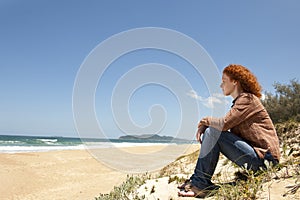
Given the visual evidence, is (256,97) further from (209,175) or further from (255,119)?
(209,175)

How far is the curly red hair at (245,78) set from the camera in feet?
10.2

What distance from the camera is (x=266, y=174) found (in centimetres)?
275

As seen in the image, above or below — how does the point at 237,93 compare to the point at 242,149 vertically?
above

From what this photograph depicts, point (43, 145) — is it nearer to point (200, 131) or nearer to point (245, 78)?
point (200, 131)

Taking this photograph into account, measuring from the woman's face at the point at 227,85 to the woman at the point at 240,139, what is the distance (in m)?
0.12

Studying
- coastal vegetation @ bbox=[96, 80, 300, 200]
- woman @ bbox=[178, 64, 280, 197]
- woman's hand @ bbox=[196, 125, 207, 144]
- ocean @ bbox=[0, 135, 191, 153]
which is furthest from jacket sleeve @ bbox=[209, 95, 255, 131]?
ocean @ bbox=[0, 135, 191, 153]

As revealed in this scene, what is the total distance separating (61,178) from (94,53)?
8.09m

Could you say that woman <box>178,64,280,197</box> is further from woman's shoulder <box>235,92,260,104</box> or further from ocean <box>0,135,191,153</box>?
ocean <box>0,135,191,153</box>

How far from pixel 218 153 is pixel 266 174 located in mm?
539

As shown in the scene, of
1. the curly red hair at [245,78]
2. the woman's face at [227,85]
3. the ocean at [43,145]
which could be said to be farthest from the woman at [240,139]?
the ocean at [43,145]

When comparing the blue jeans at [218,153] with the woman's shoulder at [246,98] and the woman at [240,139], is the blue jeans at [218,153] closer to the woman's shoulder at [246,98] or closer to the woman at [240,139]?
the woman at [240,139]

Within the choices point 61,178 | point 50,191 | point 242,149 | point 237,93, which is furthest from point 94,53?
Result: point 61,178

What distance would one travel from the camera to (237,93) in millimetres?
3162

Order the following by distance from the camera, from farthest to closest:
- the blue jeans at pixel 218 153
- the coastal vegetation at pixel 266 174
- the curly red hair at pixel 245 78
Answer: the curly red hair at pixel 245 78, the blue jeans at pixel 218 153, the coastal vegetation at pixel 266 174
